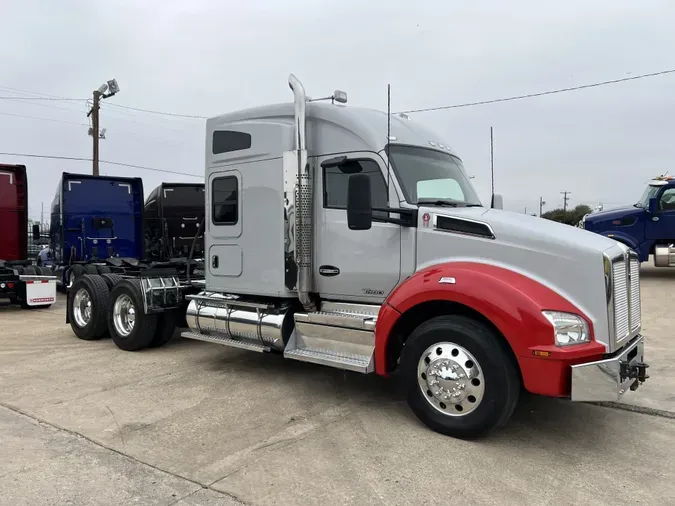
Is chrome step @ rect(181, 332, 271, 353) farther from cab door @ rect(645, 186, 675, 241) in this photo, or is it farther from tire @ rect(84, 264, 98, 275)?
cab door @ rect(645, 186, 675, 241)

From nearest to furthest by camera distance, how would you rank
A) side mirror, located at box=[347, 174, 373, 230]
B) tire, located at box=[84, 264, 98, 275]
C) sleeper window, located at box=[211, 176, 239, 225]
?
side mirror, located at box=[347, 174, 373, 230], sleeper window, located at box=[211, 176, 239, 225], tire, located at box=[84, 264, 98, 275]

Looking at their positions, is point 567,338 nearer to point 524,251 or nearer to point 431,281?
point 524,251

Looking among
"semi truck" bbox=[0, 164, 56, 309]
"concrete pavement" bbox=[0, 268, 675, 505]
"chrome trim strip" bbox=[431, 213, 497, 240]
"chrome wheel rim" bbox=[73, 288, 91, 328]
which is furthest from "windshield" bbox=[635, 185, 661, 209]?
"semi truck" bbox=[0, 164, 56, 309]

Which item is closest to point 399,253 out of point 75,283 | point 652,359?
point 652,359

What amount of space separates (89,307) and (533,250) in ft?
22.2

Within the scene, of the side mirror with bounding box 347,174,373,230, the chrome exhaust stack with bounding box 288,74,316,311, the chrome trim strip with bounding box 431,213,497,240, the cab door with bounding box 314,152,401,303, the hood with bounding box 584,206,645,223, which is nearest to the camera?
the chrome trim strip with bounding box 431,213,497,240

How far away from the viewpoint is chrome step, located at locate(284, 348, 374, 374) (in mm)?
4703

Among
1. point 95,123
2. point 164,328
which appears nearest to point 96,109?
point 95,123

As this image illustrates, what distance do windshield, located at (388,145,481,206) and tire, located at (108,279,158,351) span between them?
13.3 feet

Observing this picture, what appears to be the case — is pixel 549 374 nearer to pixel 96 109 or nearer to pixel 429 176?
pixel 429 176

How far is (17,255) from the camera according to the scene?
12.8m

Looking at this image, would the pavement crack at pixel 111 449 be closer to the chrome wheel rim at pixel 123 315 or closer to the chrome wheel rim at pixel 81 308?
the chrome wheel rim at pixel 123 315

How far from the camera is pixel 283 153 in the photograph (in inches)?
218

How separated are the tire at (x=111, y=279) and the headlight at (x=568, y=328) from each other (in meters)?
Answer: 6.29
